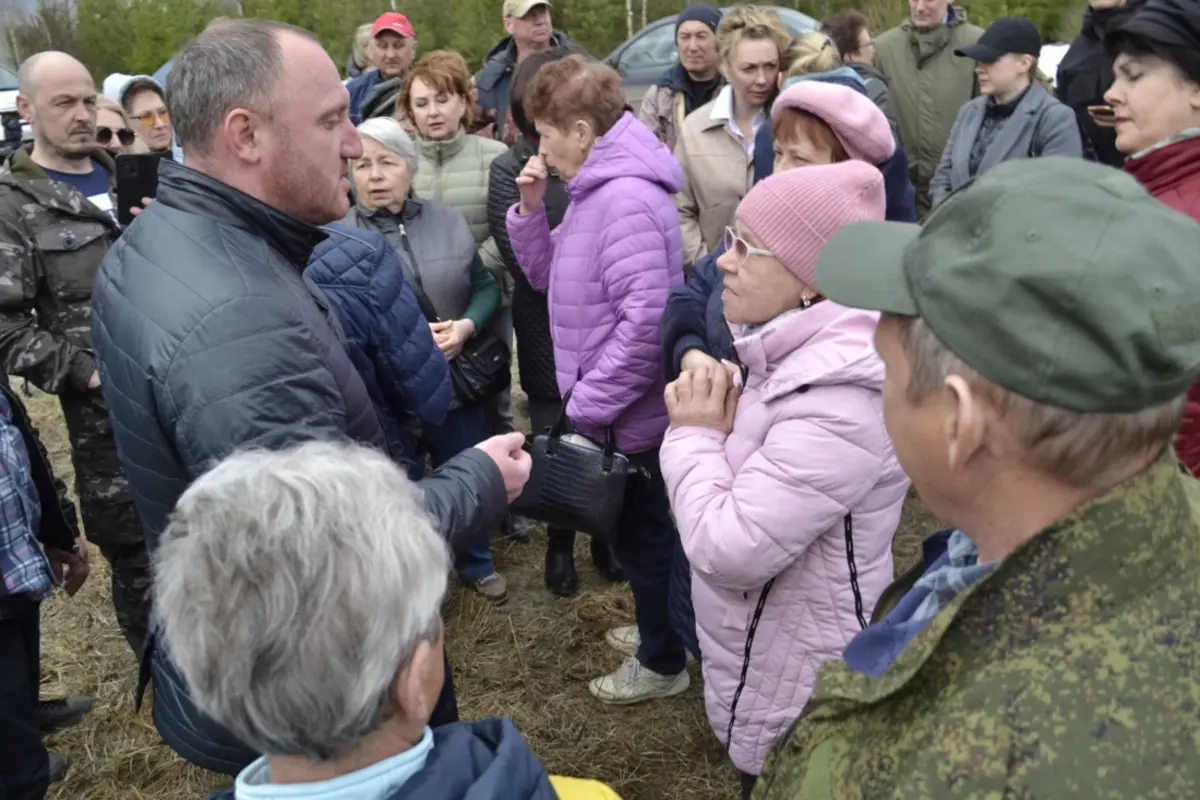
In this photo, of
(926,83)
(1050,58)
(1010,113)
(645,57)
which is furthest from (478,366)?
(645,57)

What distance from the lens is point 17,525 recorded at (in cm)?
237

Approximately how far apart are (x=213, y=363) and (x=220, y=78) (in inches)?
22.1

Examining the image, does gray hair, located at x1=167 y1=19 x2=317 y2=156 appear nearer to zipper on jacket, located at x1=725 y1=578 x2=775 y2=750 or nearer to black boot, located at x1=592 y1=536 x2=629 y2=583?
zipper on jacket, located at x1=725 y1=578 x2=775 y2=750

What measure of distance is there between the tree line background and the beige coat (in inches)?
571

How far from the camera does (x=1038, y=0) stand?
13.2 m

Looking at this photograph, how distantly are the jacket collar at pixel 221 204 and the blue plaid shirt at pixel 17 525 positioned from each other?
3.38ft

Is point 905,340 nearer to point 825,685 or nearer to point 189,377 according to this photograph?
point 825,685

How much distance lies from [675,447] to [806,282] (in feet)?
1.42

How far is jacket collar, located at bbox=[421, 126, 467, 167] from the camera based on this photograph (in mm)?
4109

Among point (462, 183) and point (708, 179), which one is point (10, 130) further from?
point (708, 179)

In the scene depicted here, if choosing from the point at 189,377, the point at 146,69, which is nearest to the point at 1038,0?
the point at 189,377

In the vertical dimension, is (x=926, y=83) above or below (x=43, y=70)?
below

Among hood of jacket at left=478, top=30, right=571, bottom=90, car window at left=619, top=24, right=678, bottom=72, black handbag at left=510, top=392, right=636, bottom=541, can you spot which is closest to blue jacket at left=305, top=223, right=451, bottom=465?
black handbag at left=510, top=392, right=636, bottom=541

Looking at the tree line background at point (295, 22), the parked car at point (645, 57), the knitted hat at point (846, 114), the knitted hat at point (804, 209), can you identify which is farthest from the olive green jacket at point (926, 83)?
the tree line background at point (295, 22)
